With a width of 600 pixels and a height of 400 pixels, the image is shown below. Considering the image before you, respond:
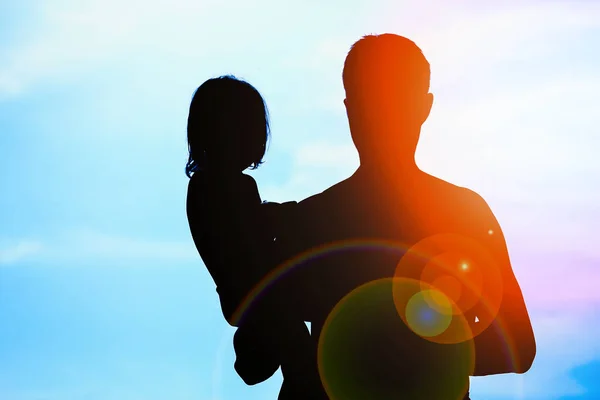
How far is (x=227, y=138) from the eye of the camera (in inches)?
143

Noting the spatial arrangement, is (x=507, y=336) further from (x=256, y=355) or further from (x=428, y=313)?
(x=256, y=355)

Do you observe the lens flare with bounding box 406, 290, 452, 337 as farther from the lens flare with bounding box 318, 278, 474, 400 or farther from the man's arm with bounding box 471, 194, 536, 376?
the man's arm with bounding box 471, 194, 536, 376

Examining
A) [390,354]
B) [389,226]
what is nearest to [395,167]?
[389,226]

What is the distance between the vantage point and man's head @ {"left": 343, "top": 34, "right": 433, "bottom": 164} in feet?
9.79

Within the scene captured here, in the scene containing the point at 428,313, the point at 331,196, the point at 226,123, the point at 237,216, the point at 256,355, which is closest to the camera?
the point at 428,313

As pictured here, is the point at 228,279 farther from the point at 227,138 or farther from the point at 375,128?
the point at 375,128

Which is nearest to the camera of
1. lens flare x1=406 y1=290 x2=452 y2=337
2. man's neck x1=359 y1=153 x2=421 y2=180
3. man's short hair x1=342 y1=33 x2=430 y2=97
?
lens flare x1=406 y1=290 x2=452 y2=337

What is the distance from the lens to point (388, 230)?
9.91ft

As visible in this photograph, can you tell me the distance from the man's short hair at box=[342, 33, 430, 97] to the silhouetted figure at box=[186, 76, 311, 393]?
2.78 ft

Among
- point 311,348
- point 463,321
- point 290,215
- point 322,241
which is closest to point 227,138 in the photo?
point 290,215

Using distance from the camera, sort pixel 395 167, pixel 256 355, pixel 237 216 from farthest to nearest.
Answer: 1. pixel 237 216
2. pixel 256 355
3. pixel 395 167

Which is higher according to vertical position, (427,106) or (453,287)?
(427,106)

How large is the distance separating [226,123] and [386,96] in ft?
3.60

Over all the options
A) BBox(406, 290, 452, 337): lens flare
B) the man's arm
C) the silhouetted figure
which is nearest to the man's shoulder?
the silhouetted figure
